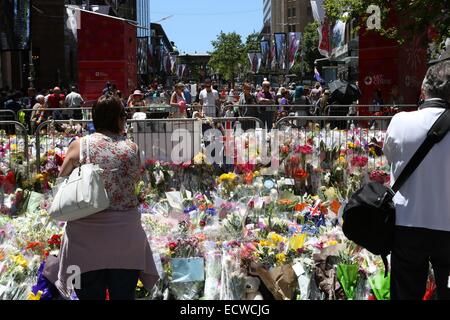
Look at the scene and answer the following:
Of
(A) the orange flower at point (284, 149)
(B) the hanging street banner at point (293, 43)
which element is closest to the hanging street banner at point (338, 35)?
(A) the orange flower at point (284, 149)

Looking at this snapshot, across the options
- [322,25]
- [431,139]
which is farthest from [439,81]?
[322,25]

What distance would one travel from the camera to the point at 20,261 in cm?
563

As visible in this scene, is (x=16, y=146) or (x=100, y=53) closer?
(x=16, y=146)

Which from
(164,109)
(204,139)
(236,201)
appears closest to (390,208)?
(236,201)

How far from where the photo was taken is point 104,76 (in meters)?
23.6

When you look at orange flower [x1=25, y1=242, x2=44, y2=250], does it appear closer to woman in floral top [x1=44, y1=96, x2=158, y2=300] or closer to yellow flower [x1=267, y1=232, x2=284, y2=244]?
woman in floral top [x1=44, y1=96, x2=158, y2=300]

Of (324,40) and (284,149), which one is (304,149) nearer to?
(284,149)

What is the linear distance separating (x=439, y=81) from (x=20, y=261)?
3643mm

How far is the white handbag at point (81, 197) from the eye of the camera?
3.84 m

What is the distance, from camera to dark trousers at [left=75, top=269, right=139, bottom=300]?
4.02 metres

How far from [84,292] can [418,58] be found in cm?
1535

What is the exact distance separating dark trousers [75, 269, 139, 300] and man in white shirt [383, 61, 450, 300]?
1.54 meters

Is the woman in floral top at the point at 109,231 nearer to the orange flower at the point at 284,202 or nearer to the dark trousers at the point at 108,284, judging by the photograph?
the dark trousers at the point at 108,284

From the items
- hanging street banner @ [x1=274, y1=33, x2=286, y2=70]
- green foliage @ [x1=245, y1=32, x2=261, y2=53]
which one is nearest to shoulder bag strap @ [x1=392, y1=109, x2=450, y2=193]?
hanging street banner @ [x1=274, y1=33, x2=286, y2=70]
